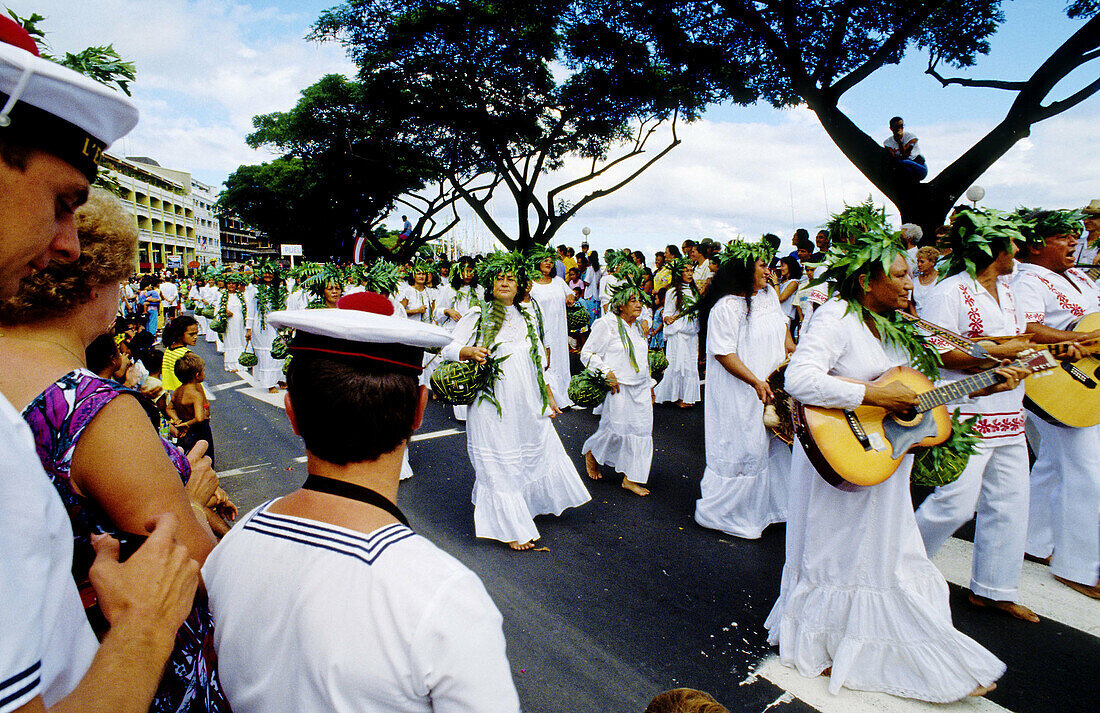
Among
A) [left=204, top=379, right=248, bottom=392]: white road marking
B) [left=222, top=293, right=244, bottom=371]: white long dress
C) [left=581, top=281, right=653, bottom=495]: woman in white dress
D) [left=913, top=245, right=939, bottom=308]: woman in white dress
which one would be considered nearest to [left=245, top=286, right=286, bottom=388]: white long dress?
[left=204, top=379, right=248, bottom=392]: white road marking

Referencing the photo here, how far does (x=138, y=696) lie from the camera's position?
3.08 ft

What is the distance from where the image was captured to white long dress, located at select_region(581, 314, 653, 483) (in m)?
6.12

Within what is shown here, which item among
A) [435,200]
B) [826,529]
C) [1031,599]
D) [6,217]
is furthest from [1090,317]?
[435,200]

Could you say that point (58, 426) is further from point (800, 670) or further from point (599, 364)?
point (599, 364)

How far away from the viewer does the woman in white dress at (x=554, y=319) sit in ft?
27.8

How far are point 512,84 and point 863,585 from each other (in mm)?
19427

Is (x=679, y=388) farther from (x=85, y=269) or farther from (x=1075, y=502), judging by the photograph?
(x=85, y=269)

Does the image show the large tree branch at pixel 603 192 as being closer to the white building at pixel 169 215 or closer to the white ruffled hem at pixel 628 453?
the white ruffled hem at pixel 628 453

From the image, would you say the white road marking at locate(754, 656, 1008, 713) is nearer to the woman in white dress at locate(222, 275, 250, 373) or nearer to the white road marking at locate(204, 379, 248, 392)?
the white road marking at locate(204, 379, 248, 392)

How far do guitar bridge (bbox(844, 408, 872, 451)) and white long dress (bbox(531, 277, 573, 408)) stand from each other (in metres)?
4.86

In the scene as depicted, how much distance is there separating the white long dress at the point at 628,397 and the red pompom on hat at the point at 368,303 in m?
4.61

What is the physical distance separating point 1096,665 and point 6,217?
193 inches

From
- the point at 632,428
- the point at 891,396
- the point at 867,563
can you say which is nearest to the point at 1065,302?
the point at 891,396

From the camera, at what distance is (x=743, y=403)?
517 cm
